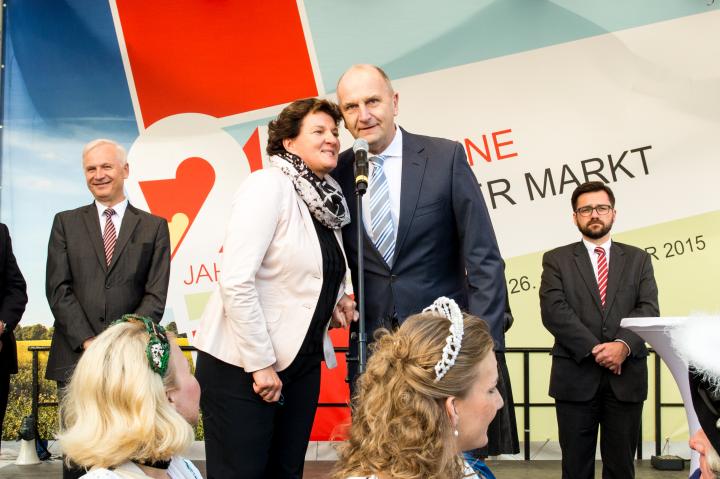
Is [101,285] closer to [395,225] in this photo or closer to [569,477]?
[395,225]

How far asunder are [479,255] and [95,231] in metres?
1.92

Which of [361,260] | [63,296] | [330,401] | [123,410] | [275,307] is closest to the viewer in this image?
[123,410]

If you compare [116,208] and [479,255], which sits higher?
[116,208]

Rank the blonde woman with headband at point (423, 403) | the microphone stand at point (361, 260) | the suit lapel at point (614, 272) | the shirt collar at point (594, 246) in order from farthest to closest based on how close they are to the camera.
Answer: the shirt collar at point (594, 246) → the suit lapel at point (614, 272) → the microphone stand at point (361, 260) → the blonde woman with headband at point (423, 403)

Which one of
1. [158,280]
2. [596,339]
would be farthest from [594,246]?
[158,280]

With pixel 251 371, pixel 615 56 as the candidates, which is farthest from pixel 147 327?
pixel 615 56

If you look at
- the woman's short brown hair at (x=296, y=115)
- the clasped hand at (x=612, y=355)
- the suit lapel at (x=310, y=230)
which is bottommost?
the clasped hand at (x=612, y=355)

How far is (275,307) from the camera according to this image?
2.91 m

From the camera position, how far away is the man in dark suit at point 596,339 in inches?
164

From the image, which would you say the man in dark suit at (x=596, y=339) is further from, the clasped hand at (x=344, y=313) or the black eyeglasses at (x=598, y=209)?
the clasped hand at (x=344, y=313)

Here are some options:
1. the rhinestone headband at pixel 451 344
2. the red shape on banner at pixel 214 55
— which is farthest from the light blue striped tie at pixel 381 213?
the red shape on banner at pixel 214 55

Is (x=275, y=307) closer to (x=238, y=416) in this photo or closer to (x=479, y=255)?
(x=238, y=416)

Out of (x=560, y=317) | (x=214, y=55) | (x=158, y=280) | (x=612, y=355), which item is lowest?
(x=612, y=355)

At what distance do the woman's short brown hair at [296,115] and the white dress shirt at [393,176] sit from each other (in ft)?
0.70
